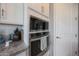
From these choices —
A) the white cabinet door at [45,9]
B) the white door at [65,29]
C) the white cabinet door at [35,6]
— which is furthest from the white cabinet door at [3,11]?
the white door at [65,29]

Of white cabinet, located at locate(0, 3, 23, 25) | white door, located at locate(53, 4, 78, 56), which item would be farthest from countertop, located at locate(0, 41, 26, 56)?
white door, located at locate(53, 4, 78, 56)

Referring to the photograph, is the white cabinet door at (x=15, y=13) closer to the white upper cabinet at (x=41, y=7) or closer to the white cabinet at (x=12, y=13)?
the white cabinet at (x=12, y=13)

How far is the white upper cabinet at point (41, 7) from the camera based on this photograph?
1.17 m

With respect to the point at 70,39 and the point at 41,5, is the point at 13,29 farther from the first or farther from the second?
the point at 70,39

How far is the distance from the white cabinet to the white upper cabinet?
0.12m

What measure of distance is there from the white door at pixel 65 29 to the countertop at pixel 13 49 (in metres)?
0.36

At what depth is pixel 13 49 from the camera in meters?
1.06

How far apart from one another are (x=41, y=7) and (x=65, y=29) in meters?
0.35

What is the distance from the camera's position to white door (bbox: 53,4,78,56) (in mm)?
1211

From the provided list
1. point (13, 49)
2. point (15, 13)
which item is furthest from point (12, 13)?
point (13, 49)

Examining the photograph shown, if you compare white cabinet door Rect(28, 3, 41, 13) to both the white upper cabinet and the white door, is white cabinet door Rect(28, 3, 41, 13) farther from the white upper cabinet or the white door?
the white door

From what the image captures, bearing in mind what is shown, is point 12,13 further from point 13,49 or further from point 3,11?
point 13,49

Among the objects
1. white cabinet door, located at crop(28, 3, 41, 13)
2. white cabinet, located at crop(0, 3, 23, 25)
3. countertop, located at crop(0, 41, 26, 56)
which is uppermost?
white cabinet door, located at crop(28, 3, 41, 13)

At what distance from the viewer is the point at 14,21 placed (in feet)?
3.75
